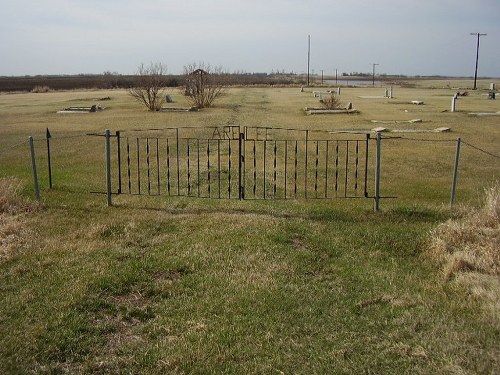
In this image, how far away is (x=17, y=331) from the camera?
464cm

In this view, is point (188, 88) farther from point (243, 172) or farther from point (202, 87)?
point (243, 172)

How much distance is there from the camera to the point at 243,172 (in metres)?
11.7

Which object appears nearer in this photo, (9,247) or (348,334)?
(348,334)

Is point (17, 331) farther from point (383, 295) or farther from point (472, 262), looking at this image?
point (472, 262)

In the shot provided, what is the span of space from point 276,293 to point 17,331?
8.46 ft

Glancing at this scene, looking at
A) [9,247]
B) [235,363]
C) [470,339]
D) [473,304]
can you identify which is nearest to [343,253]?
[473,304]

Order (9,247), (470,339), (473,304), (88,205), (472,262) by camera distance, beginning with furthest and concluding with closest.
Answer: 1. (88,205)
2. (9,247)
3. (472,262)
4. (473,304)
5. (470,339)

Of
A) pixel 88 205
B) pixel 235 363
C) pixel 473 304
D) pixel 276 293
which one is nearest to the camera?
pixel 235 363

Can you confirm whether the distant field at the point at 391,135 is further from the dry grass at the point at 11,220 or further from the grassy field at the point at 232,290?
the dry grass at the point at 11,220

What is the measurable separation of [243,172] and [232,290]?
20.6 feet

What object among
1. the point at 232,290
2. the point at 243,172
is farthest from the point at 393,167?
the point at 232,290

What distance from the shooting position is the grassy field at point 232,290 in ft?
13.9

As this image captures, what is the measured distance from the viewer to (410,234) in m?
7.63

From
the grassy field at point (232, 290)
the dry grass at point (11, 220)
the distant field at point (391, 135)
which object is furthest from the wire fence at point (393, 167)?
the dry grass at point (11, 220)
